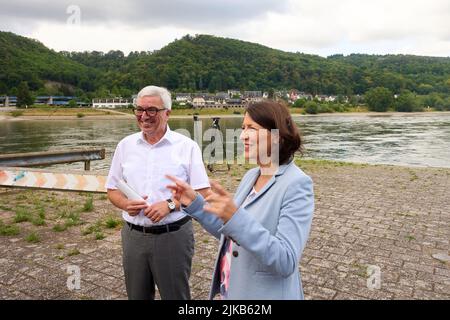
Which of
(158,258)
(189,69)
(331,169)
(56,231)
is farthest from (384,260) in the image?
(189,69)

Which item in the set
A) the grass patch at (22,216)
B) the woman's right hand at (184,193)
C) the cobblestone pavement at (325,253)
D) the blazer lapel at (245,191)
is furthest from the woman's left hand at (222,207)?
the grass patch at (22,216)

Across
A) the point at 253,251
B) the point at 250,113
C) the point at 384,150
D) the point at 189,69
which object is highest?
the point at 189,69

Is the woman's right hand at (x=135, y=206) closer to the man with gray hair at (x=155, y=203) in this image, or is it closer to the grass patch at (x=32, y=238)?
the man with gray hair at (x=155, y=203)

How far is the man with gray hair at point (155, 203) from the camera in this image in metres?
2.66

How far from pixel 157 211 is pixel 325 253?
10.4ft

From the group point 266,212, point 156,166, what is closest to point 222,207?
point 266,212

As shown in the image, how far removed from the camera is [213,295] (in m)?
2.13

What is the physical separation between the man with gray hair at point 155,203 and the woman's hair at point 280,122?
104 centimetres

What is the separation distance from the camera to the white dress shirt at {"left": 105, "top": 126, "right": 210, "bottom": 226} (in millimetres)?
2754

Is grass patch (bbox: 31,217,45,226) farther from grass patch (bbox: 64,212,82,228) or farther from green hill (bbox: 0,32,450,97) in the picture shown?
green hill (bbox: 0,32,450,97)

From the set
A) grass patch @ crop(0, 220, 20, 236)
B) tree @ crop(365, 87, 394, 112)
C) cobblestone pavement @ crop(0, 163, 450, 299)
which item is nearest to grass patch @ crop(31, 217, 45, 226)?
cobblestone pavement @ crop(0, 163, 450, 299)

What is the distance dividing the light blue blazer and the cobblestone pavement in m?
2.10
